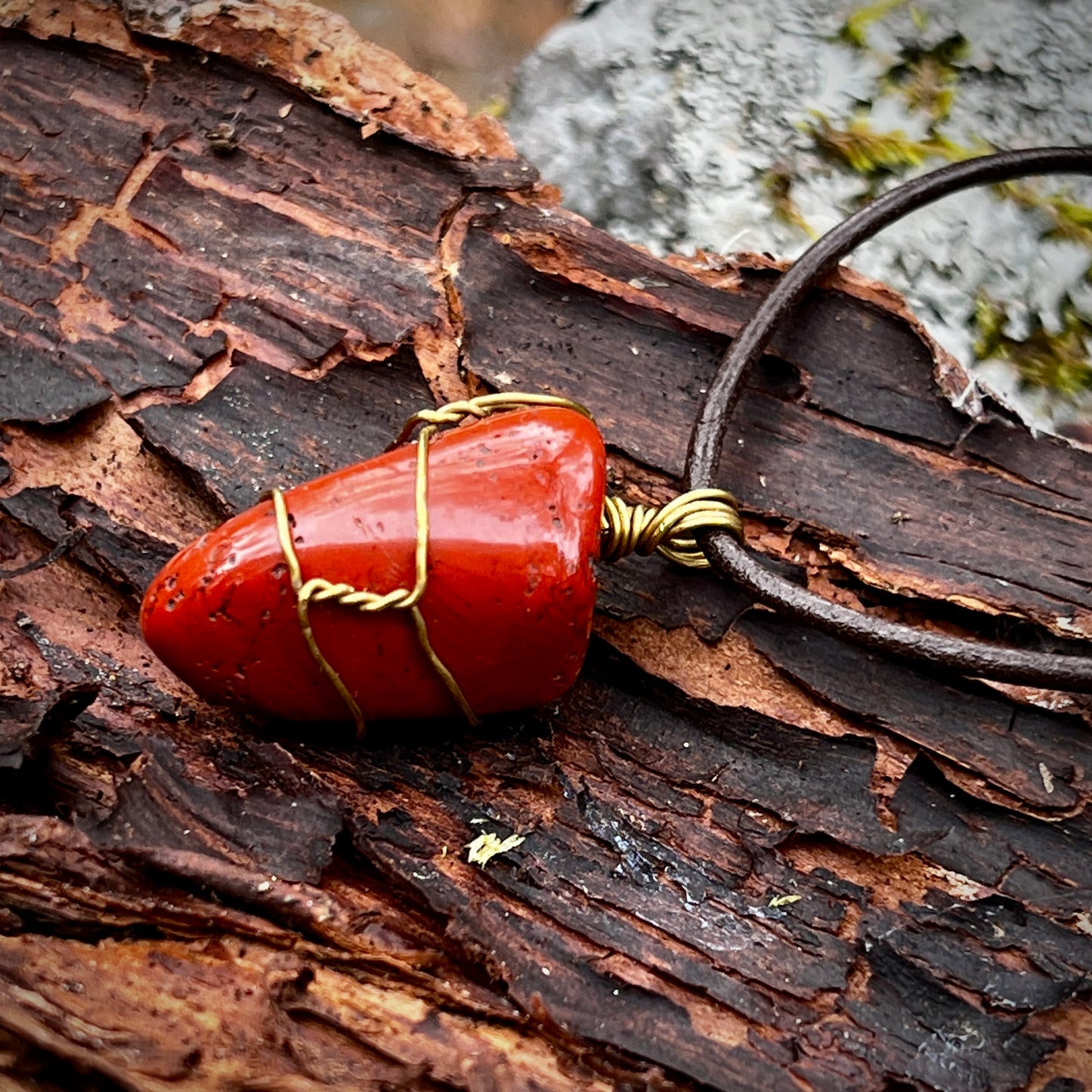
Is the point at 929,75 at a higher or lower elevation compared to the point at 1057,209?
higher

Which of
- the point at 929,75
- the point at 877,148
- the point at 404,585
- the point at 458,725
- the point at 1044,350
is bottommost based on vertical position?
the point at 458,725

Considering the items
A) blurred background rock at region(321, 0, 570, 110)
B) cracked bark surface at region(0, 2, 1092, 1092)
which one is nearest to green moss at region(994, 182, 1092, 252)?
cracked bark surface at region(0, 2, 1092, 1092)

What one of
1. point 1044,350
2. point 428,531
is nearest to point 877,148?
point 1044,350

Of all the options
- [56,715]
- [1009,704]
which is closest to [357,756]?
[56,715]

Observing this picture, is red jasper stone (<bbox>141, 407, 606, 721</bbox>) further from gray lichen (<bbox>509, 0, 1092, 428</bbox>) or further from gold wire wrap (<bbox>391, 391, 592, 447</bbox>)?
gray lichen (<bbox>509, 0, 1092, 428</bbox>)

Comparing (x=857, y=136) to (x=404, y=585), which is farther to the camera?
(x=857, y=136)

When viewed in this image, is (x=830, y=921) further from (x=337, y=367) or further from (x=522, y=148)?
(x=522, y=148)

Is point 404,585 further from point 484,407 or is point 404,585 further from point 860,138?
point 860,138
